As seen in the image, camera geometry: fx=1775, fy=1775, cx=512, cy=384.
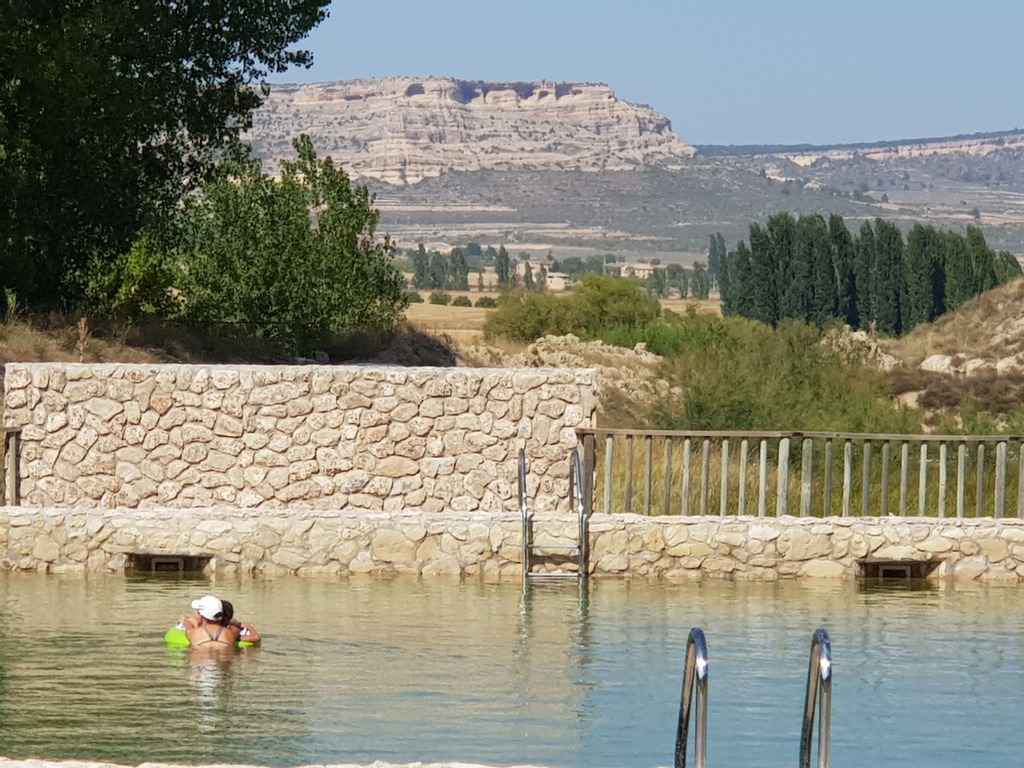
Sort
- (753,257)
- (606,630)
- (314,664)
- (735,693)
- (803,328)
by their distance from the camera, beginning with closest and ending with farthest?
(735,693) → (314,664) → (606,630) → (803,328) → (753,257)

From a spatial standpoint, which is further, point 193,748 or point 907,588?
point 907,588

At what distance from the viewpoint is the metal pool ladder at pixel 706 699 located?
7.25 m

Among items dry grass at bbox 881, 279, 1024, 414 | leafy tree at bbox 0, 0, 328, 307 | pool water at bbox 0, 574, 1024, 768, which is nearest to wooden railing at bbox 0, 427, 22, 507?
pool water at bbox 0, 574, 1024, 768

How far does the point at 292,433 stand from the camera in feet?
57.0

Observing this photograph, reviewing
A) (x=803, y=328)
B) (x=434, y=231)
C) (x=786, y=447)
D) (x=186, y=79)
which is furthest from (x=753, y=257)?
(x=434, y=231)

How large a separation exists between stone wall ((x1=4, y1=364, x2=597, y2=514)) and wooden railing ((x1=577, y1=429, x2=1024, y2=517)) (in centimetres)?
75

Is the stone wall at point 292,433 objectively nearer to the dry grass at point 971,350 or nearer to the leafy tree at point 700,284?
the dry grass at point 971,350

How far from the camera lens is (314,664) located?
12289mm

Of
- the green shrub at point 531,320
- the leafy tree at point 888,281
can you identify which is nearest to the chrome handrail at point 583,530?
the green shrub at point 531,320

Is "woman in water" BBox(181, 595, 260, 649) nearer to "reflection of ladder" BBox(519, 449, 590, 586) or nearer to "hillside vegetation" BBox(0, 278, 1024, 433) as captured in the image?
"reflection of ladder" BBox(519, 449, 590, 586)

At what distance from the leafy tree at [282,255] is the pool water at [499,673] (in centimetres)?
1821

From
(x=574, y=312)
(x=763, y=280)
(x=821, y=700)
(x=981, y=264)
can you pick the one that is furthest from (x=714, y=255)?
(x=821, y=700)

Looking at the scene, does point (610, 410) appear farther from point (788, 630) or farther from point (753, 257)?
point (753, 257)

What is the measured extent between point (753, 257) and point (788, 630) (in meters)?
69.1
